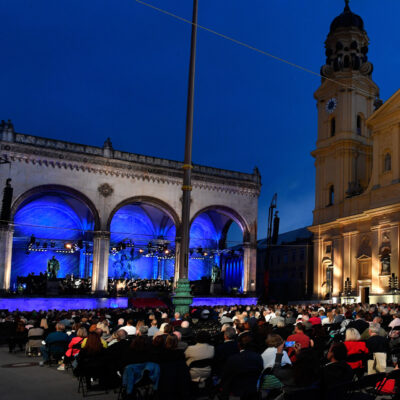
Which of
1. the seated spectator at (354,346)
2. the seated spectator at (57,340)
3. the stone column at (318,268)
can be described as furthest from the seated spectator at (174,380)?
the stone column at (318,268)

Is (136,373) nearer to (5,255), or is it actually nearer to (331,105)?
(5,255)

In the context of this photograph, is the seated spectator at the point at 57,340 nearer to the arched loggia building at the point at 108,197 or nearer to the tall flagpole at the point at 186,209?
the tall flagpole at the point at 186,209

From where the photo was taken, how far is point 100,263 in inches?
1411

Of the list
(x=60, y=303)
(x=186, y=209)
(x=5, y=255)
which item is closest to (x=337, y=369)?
(x=186, y=209)

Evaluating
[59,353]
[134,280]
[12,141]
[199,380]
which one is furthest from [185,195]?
[134,280]

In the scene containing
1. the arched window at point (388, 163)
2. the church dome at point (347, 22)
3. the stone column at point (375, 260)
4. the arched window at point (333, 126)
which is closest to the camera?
the stone column at point (375, 260)

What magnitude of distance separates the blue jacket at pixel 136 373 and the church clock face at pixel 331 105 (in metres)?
38.8

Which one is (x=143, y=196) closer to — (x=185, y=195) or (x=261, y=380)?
(x=185, y=195)

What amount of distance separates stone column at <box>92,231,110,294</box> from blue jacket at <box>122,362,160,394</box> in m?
29.1

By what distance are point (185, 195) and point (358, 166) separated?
1127 inches

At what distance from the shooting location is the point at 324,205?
42438 mm

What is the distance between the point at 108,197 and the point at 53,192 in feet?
13.4

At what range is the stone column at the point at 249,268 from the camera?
4100 centimetres

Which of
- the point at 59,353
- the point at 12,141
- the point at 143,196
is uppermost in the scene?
the point at 12,141
